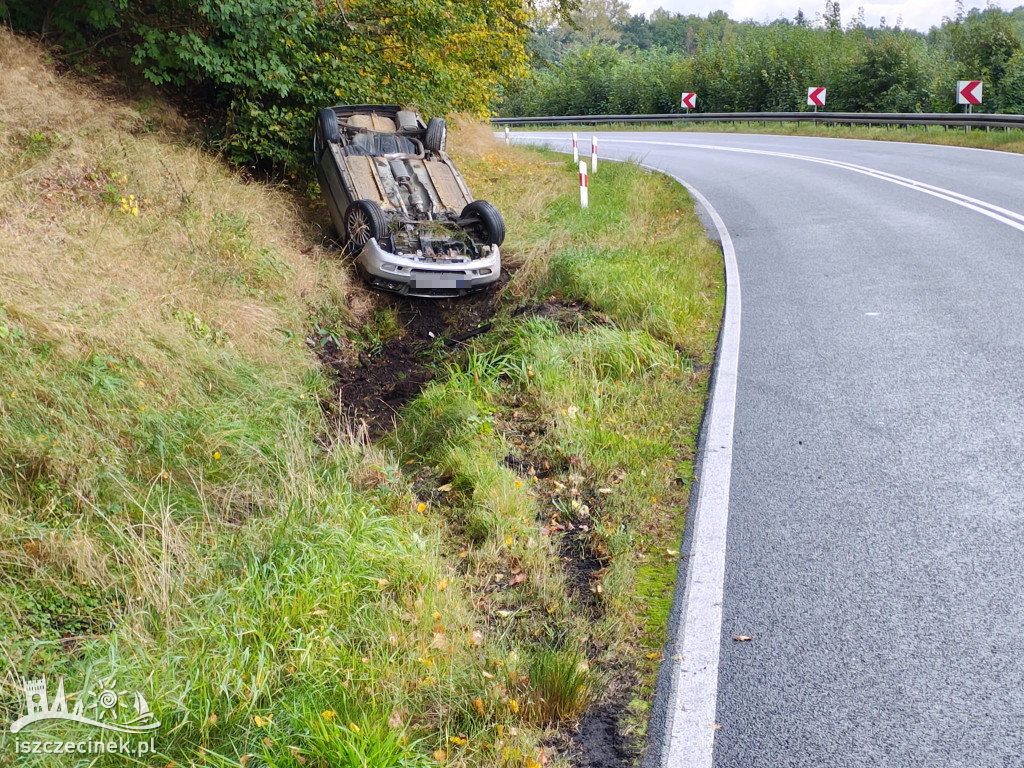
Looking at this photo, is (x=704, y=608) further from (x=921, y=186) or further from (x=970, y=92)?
(x=970, y=92)

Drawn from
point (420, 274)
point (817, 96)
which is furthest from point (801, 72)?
point (420, 274)

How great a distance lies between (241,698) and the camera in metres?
3.38

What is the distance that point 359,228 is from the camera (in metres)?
9.83

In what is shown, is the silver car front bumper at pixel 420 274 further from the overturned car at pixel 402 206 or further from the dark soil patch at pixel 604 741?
the dark soil patch at pixel 604 741

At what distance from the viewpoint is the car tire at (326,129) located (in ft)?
35.4

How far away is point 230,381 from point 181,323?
2.42 feet

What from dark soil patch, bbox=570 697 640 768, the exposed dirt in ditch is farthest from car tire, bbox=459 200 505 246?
dark soil patch, bbox=570 697 640 768

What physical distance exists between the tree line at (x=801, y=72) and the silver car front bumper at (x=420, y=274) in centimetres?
954

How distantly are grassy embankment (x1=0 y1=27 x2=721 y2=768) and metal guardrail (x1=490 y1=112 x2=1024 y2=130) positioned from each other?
1699 centimetres

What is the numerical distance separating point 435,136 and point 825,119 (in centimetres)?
2165

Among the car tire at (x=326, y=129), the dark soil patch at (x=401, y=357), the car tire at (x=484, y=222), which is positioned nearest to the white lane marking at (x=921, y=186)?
the car tire at (x=484, y=222)

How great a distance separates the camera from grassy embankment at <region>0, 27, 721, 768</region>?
3475mm

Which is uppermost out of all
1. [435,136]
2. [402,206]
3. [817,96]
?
[817,96]

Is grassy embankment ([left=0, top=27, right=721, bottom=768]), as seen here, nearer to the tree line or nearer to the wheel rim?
the wheel rim
